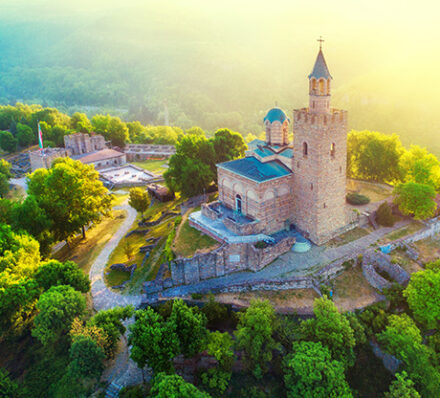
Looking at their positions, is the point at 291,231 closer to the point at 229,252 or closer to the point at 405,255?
the point at 229,252

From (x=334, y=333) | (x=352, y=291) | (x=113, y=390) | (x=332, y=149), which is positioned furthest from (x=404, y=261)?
(x=113, y=390)

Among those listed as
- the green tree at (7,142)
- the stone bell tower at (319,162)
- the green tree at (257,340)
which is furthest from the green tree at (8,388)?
the green tree at (7,142)

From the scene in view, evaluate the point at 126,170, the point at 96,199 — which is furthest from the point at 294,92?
the point at 96,199

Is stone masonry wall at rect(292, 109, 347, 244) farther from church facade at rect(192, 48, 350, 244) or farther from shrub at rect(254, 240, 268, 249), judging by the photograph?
shrub at rect(254, 240, 268, 249)

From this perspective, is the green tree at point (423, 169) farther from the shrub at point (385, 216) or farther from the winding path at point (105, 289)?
the winding path at point (105, 289)

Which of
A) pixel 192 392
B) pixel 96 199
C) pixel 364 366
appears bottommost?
pixel 364 366

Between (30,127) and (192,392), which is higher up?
(30,127)
